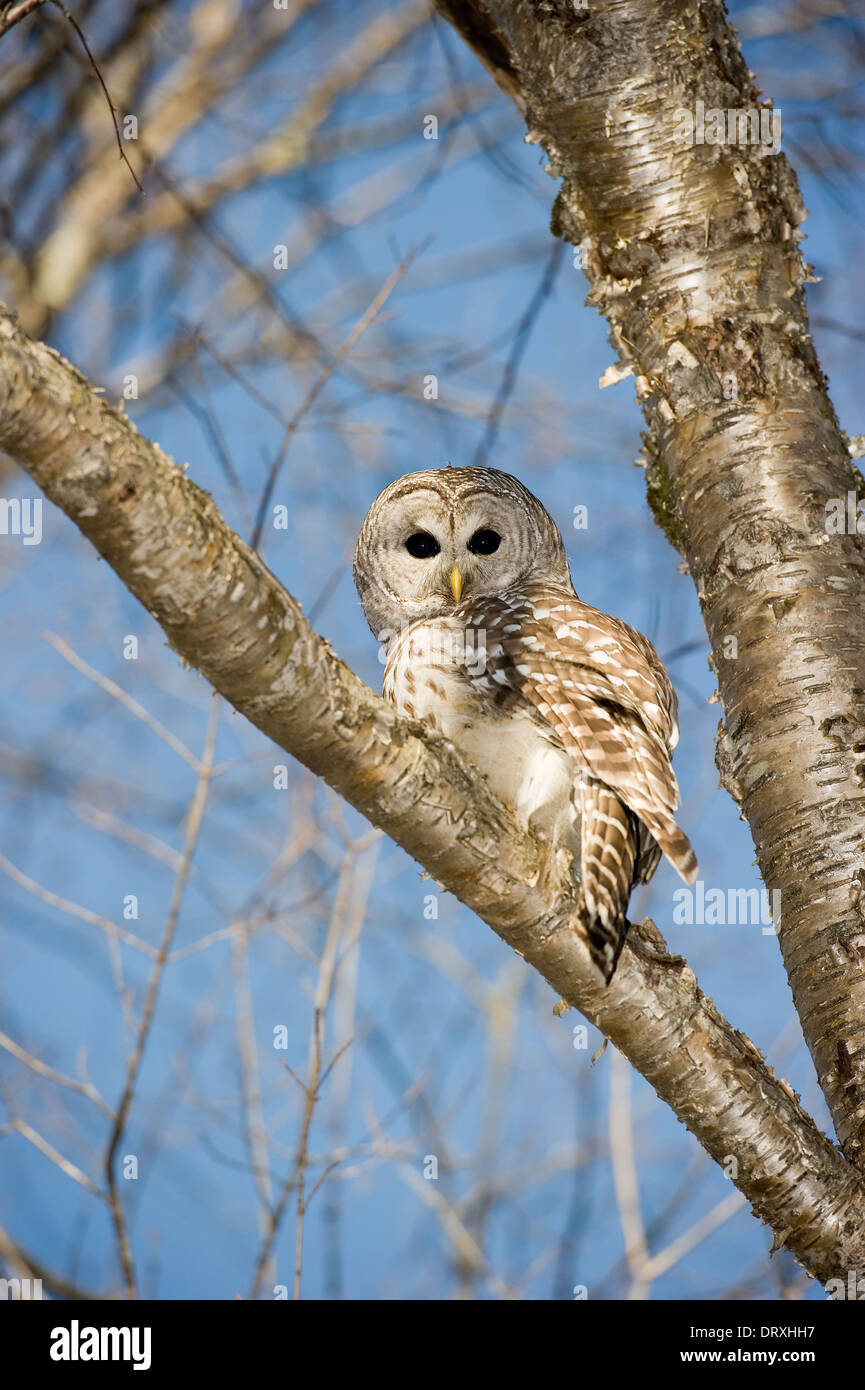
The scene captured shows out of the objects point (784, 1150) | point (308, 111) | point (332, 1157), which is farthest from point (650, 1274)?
point (308, 111)

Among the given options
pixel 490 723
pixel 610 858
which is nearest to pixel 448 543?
pixel 490 723

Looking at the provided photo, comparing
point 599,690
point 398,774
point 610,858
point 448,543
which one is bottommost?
point 398,774

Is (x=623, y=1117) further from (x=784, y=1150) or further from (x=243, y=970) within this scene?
(x=784, y=1150)

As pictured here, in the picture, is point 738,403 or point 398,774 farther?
point 738,403

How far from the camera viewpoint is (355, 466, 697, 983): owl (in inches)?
113

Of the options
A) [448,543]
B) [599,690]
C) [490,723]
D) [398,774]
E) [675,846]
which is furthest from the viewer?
[448,543]

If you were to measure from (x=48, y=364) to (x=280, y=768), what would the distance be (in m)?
3.13

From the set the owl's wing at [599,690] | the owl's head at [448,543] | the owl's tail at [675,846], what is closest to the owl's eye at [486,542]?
the owl's head at [448,543]

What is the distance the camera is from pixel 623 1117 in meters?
4.95

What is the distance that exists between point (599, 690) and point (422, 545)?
3.82 ft

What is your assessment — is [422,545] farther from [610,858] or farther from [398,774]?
[398,774]

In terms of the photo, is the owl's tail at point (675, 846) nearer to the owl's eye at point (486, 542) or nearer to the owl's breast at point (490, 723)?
the owl's breast at point (490, 723)

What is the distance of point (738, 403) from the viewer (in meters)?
3.21

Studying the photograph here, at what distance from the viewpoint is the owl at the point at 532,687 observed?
288cm
